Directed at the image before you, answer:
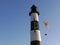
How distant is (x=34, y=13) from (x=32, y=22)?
85.8 inches

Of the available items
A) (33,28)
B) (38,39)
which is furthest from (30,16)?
(38,39)

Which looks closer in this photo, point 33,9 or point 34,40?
point 34,40

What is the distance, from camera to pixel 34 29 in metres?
29.4

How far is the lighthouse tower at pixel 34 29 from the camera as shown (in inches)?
1120

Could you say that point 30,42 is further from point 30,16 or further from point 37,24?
point 30,16

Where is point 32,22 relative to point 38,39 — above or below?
above

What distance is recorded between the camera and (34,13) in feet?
102

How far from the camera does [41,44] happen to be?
2895 cm

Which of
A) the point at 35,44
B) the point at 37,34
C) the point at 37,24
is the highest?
the point at 37,24

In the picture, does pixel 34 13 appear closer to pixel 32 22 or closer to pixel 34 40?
pixel 32 22

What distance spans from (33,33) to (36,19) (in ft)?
10.5

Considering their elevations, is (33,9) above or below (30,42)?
above

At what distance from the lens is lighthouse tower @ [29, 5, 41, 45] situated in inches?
1120

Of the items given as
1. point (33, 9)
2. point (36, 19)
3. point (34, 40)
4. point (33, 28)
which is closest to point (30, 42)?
point (34, 40)
